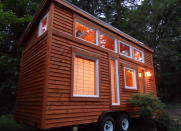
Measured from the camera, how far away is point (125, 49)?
334 inches

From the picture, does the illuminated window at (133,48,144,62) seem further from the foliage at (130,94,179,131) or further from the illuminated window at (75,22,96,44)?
the illuminated window at (75,22,96,44)

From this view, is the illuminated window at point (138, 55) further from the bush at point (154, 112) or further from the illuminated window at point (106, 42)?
the bush at point (154, 112)

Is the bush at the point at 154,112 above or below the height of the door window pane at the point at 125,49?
below

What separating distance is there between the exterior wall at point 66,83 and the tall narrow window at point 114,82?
0.46m

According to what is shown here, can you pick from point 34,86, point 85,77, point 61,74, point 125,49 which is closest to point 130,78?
point 125,49

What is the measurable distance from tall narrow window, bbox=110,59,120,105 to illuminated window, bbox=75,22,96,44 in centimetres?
161

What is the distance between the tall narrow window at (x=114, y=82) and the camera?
7059mm

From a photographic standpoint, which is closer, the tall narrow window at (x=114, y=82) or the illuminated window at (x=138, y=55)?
the tall narrow window at (x=114, y=82)

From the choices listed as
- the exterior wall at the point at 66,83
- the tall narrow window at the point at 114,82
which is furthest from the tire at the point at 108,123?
the tall narrow window at the point at 114,82

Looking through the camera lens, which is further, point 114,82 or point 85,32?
point 114,82

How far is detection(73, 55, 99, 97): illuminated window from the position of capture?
5652mm

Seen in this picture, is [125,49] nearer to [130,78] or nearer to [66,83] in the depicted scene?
[130,78]

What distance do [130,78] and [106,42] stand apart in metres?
2.51

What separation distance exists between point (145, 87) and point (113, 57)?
11.7 ft
